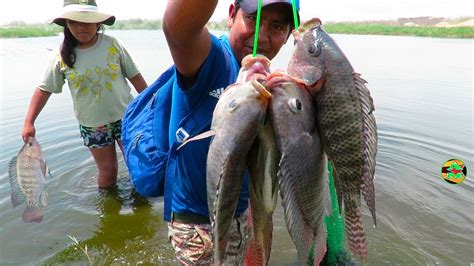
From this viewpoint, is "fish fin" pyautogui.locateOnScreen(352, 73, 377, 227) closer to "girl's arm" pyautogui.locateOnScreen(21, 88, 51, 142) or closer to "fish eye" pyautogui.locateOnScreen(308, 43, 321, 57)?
"fish eye" pyautogui.locateOnScreen(308, 43, 321, 57)

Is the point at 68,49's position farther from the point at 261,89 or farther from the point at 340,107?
the point at 340,107

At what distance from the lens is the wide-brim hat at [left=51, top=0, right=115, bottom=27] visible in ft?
14.2

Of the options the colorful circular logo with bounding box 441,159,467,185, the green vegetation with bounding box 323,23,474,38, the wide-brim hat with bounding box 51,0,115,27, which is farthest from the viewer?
the green vegetation with bounding box 323,23,474,38

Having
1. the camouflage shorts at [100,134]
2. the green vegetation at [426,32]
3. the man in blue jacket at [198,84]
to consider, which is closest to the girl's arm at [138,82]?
the camouflage shorts at [100,134]

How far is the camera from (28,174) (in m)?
4.29

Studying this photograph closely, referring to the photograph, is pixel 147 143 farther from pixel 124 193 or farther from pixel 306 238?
pixel 124 193

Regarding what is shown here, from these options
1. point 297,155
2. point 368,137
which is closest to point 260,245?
point 297,155

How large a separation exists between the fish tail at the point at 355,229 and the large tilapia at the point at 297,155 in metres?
0.12

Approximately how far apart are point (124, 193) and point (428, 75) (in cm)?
1363

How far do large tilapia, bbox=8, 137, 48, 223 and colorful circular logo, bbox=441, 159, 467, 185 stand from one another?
6587 millimetres

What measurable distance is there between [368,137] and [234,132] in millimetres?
538

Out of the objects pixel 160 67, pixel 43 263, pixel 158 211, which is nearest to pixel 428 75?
pixel 160 67

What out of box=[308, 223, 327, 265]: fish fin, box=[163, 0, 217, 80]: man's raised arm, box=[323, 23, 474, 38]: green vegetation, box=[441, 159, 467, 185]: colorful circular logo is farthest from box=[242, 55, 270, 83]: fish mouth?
box=[323, 23, 474, 38]: green vegetation

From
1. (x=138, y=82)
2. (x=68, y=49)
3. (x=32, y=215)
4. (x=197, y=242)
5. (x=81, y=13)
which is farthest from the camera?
(x=138, y=82)
